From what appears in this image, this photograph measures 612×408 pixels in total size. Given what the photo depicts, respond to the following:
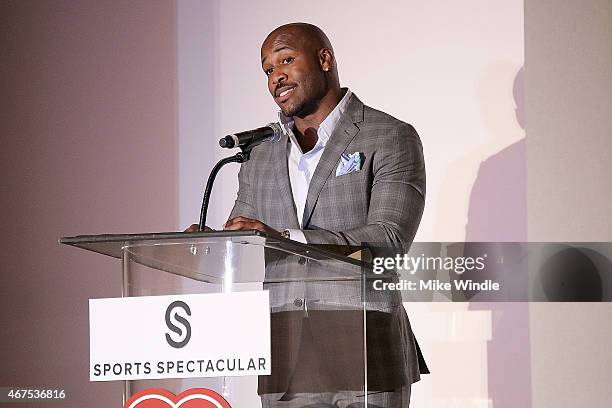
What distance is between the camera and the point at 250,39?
3.79 m

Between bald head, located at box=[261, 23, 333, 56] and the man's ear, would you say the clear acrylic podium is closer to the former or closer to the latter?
the man's ear

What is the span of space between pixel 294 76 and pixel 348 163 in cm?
39

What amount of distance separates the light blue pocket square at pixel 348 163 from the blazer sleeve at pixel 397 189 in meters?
0.06

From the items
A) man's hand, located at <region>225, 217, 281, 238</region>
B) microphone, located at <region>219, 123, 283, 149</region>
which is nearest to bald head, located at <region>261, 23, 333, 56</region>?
microphone, located at <region>219, 123, 283, 149</region>

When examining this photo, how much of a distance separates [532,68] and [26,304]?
7.07 ft

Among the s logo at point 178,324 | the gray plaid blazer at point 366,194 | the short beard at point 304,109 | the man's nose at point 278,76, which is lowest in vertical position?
the s logo at point 178,324

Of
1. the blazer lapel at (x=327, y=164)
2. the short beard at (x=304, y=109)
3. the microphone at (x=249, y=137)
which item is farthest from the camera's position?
the short beard at (x=304, y=109)

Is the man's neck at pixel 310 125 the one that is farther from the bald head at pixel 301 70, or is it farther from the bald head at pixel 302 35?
the bald head at pixel 302 35

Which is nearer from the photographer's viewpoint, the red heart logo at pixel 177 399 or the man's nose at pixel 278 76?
the red heart logo at pixel 177 399

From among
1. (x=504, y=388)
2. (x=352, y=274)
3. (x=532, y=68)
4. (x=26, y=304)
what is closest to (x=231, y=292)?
(x=352, y=274)

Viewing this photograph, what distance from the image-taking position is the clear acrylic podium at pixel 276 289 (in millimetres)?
2281

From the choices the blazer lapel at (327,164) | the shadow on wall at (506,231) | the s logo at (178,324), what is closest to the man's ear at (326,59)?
the blazer lapel at (327,164)

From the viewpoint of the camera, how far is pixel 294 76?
3475 mm

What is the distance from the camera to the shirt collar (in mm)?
3393
